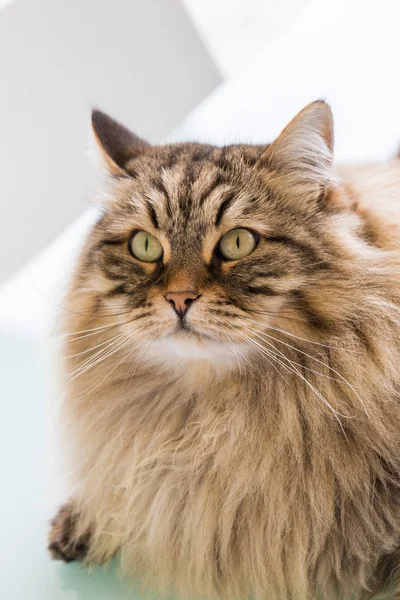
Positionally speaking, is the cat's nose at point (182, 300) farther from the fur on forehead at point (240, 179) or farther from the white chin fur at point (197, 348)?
the fur on forehead at point (240, 179)

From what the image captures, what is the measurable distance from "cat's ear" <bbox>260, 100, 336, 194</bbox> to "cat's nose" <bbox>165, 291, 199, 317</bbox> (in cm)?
31

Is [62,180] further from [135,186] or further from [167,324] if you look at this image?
[167,324]

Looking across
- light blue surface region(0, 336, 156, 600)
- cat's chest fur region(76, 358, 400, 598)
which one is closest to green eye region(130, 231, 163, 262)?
cat's chest fur region(76, 358, 400, 598)

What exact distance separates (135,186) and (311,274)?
0.41 meters

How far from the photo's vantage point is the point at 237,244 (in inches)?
47.1

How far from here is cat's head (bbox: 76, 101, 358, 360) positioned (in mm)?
1142

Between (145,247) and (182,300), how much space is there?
0.19 m

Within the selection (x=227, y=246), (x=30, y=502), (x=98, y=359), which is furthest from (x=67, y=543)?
(x=227, y=246)

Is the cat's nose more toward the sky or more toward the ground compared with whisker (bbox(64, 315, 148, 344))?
more toward the sky

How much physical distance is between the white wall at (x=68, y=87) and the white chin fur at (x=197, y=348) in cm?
117

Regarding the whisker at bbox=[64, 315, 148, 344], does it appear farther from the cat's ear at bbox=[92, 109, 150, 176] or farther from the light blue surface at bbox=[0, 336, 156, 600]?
the cat's ear at bbox=[92, 109, 150, 176]

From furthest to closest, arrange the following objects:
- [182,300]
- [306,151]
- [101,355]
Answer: [101,355] → [306,151] → [182,300]

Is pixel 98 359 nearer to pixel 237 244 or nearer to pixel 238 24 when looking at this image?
pixel 237 244

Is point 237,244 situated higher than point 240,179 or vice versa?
point 240,179
